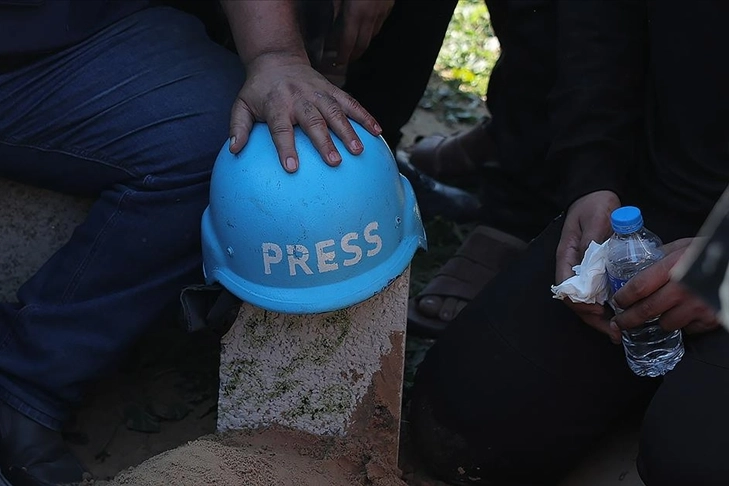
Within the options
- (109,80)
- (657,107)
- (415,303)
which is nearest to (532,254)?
(657,107)

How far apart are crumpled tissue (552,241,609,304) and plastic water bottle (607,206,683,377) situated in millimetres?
16

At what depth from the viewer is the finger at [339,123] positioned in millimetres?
2234

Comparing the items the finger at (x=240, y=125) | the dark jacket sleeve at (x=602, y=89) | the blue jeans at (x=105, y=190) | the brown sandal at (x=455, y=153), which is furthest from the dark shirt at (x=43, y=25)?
the brown sandal at (x=455, y=153)

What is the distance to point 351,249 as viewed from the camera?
7.30ft

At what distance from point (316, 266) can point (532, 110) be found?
1362 millimetres

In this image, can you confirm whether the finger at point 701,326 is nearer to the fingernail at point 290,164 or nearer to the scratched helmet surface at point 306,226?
the scratched helmet surface at point 306,226

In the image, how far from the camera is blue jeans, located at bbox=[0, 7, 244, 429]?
2.59 m

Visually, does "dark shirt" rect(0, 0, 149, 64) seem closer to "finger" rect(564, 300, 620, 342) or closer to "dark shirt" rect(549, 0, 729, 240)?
"dark shirt" rect(549, 0, 729, 240)

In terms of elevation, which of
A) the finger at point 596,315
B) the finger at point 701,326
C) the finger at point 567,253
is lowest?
the finger at point 596,315

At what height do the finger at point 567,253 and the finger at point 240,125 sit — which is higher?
the finger at point 240,125

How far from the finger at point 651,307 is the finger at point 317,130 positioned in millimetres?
699

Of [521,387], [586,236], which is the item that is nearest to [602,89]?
[586,236]

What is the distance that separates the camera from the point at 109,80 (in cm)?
263

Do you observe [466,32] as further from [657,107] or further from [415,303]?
[657,107]
